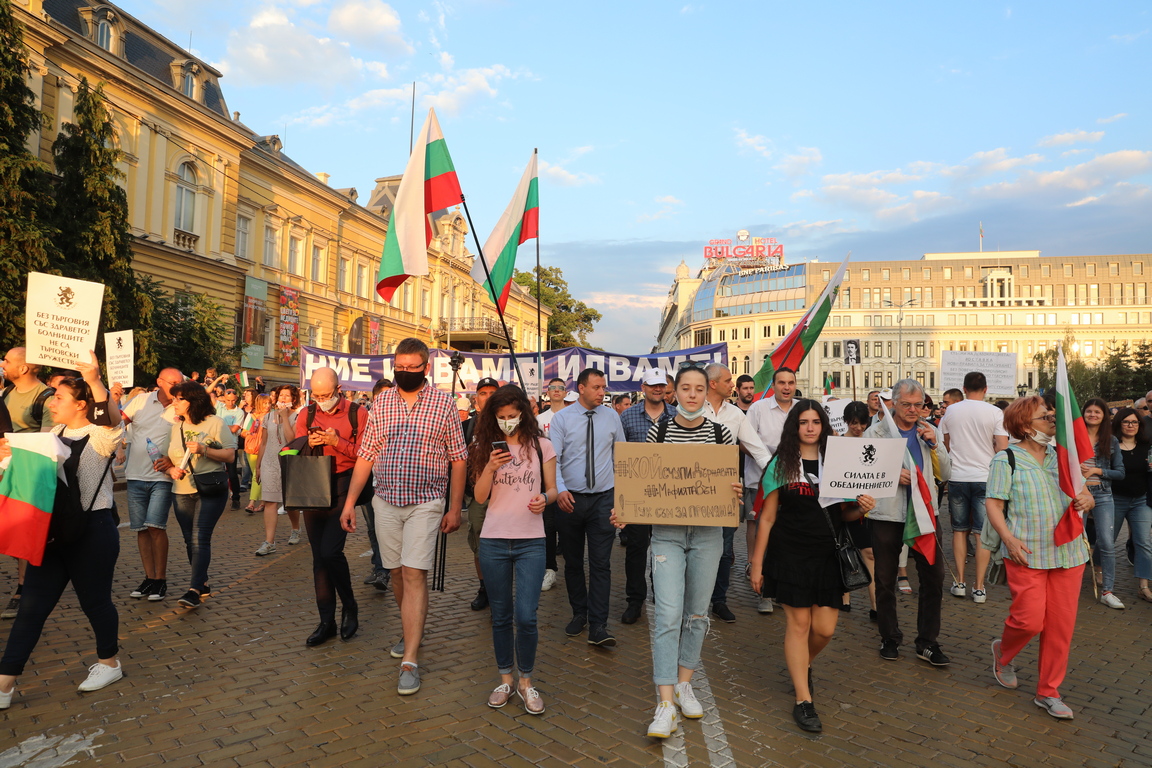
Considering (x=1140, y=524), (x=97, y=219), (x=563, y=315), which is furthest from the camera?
(x=563, y=315)

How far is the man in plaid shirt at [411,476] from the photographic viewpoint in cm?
494

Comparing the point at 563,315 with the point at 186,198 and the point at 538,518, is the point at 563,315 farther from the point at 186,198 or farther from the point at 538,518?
the point at 538,518

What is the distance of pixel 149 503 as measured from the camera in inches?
268

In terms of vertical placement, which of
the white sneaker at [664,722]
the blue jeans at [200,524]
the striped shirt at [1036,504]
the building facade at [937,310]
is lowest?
the white sneaker at [664,722]

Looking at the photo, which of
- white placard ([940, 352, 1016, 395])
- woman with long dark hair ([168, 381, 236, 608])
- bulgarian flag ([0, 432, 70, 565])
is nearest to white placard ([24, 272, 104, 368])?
woman with long dark hair ([168, 381, 236, 608])

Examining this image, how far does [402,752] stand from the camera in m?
3.90

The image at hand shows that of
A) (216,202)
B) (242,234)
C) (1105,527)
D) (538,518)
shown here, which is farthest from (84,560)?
(242,234)

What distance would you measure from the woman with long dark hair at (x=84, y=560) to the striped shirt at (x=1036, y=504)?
5.76 metres

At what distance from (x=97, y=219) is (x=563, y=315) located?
170ft

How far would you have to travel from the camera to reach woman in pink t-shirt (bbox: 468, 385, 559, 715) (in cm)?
455

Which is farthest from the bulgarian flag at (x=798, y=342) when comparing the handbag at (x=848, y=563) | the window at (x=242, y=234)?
the window at (x=242, y=234)

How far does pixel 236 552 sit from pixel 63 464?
17.0ft

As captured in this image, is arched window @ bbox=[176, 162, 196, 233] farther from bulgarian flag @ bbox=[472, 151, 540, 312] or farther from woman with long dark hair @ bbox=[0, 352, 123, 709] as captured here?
woman with long dark hair @ bbox=[0, 352, 123, 709]

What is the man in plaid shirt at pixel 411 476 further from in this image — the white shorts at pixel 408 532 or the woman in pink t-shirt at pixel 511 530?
the woman in pink t-shirt at pixel 511 530
